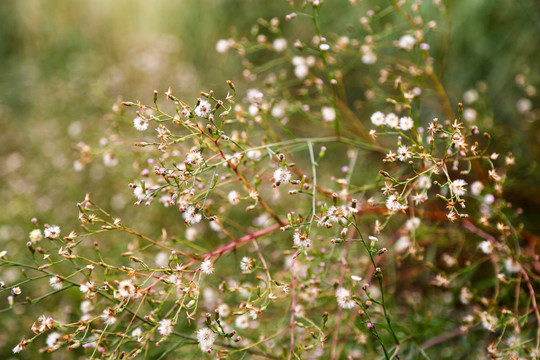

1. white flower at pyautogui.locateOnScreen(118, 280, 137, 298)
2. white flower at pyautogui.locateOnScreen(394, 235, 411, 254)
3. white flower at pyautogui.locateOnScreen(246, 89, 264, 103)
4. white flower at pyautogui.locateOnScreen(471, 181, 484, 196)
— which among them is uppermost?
white flower at pyautogui.locateOnScreen(246, 89, 264, 103)

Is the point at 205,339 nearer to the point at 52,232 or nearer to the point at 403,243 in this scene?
the point at 52,232

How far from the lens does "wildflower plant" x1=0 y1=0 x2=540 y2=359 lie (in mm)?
658

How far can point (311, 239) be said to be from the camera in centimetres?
104

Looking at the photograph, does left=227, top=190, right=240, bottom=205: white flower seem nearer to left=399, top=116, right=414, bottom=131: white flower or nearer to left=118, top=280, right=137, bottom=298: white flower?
left=118, top=280, right=137, bottom=298: white flower

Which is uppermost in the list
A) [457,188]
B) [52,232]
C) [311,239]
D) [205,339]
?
[457,188]

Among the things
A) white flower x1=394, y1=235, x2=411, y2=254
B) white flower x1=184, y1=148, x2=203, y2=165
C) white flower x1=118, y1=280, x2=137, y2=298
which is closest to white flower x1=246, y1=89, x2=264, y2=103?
white flower x1=184, y1=148, x2=203, y2=165

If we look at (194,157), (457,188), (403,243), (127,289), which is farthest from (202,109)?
(403,243)

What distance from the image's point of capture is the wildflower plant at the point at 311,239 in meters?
0.66

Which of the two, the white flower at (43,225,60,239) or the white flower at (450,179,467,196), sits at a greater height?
the white flower at (450,179,467,196)

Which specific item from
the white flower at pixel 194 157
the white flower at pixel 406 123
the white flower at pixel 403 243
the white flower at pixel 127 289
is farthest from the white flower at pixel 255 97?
the white flower at pixel 403 243

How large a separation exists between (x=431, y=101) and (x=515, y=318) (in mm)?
926

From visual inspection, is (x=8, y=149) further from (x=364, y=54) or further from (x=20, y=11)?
(x=364, y=54)

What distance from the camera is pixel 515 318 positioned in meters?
0.75

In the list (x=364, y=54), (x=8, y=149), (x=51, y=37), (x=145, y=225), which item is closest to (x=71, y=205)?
(x=145, y=225)
